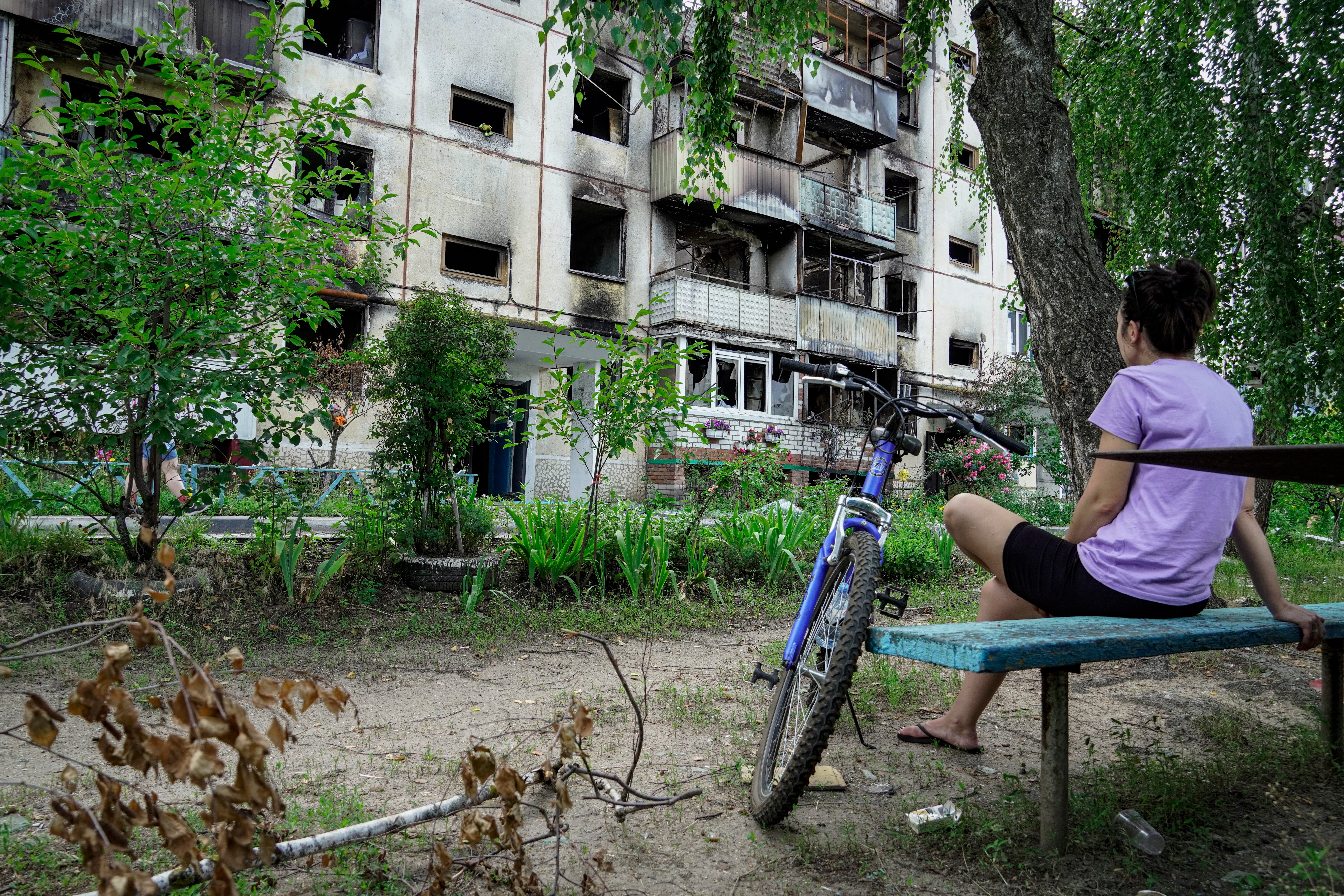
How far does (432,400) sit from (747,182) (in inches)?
585

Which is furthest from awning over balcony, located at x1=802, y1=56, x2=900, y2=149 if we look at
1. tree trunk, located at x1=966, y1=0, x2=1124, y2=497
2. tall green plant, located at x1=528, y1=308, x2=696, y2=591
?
tree trunk, located at x1=966, y1=0, x2=1124, y2=497

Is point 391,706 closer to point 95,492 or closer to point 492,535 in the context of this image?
point 95,492

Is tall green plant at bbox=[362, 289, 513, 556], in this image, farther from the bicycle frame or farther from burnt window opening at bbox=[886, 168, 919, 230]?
burnt window opening at bbox=[886, 168, 919, 230]

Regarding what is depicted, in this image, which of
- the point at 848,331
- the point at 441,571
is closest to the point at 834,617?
the point at 441,571

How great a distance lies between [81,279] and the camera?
428cm

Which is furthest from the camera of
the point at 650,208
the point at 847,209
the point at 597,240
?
the point at 847,209

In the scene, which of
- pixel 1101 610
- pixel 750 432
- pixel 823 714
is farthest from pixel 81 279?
pixel 750 432

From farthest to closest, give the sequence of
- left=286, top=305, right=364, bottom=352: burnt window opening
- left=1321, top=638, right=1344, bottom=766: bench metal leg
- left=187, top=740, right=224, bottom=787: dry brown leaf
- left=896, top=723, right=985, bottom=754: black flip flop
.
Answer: left=286, top=305, right=364, bottom=352: burnt window opening
left=896, top=723, right=985, bottom=754: black flip flop
left=1321, top=638, right=1344, bottom=766: bench metal leg
left=187, top=740, right=224, bottom=787: dry brown leaf

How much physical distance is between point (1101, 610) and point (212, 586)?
4916mm

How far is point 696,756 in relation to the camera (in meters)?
3.08

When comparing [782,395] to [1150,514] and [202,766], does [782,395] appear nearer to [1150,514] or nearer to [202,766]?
[1150,514]

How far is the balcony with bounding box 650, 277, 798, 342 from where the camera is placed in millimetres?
18125

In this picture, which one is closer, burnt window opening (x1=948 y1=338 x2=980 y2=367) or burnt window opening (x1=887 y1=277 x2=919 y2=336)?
burnt window opening (x1=887 y1=277 x2=919 y2=336)

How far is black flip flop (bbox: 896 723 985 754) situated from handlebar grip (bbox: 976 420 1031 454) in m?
1.11
